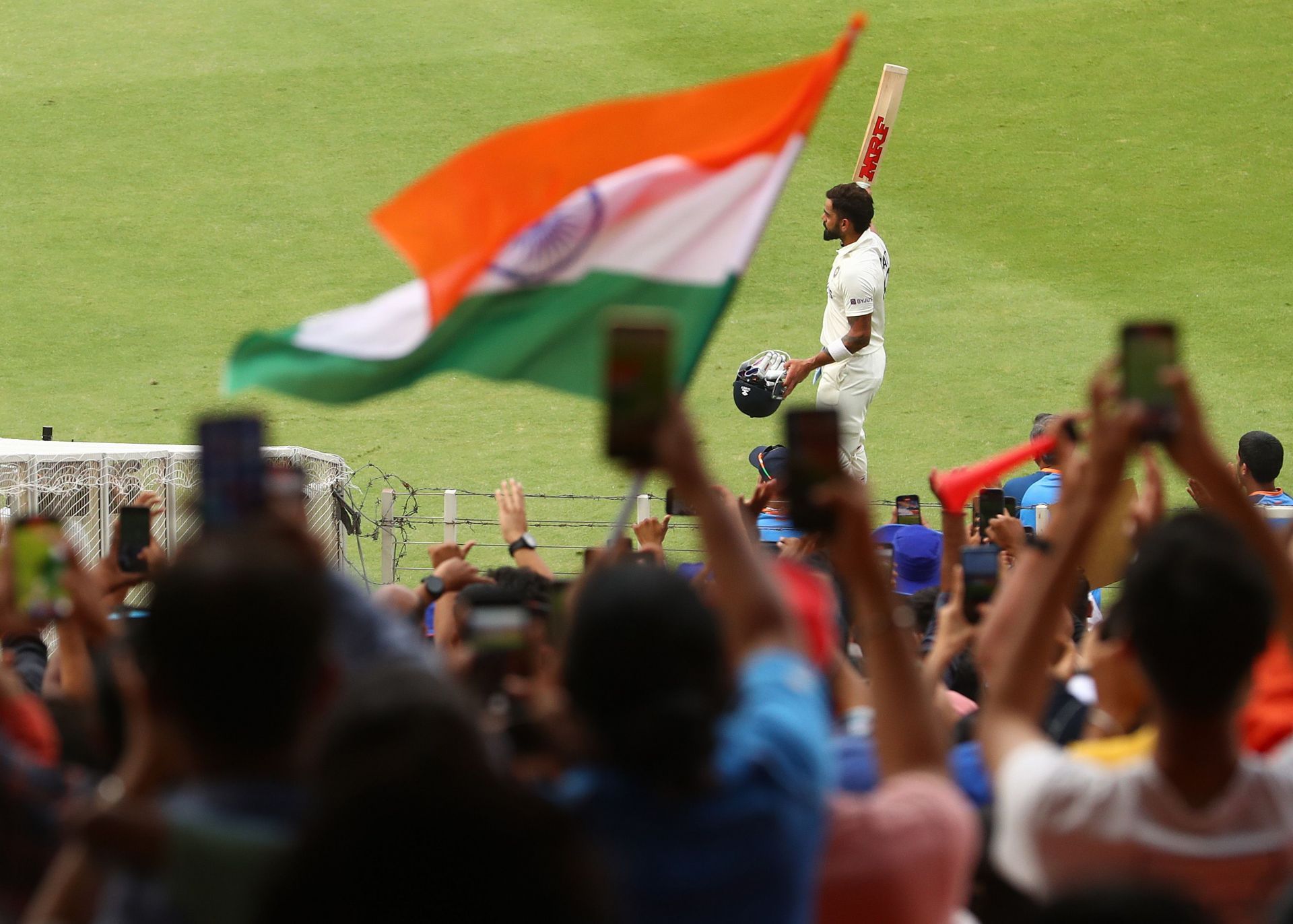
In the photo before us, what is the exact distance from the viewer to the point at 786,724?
6.10 feet

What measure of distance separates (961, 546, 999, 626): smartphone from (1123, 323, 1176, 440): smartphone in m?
0.87

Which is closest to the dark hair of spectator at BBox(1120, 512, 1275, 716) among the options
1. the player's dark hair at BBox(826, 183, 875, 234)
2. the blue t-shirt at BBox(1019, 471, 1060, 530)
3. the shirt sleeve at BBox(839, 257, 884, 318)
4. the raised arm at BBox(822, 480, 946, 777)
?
the raised arm at BBox(822, 480, 946, 777)

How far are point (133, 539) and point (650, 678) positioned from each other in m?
2.02

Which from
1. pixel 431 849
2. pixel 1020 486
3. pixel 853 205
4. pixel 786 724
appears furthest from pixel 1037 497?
pixel 431 849

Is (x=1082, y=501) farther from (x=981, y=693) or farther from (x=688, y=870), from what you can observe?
(x=981, y=693)

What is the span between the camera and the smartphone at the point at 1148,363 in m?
Answer: 2.29

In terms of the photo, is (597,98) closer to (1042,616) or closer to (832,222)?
(832,222)

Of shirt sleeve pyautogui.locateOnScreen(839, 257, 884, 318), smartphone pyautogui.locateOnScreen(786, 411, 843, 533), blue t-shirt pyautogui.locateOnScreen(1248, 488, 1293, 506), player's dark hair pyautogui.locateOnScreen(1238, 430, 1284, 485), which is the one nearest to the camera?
smartphone pyautogui.locateOnScreen(786, 411, 843, 533)

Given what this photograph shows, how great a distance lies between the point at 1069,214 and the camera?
14.6 metres

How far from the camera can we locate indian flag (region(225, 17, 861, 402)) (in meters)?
3.80

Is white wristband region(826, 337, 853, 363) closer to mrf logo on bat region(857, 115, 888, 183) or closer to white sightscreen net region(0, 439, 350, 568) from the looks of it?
mrf logo on bat region(857, 115, 888, 183)

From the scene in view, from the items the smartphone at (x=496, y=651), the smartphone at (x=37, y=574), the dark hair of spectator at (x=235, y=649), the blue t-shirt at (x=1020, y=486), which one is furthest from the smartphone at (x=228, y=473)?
the blue t-shirt at (x=1020, y=486)

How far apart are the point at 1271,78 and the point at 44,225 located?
11.3m

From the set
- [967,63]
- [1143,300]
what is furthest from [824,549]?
[967,63]
